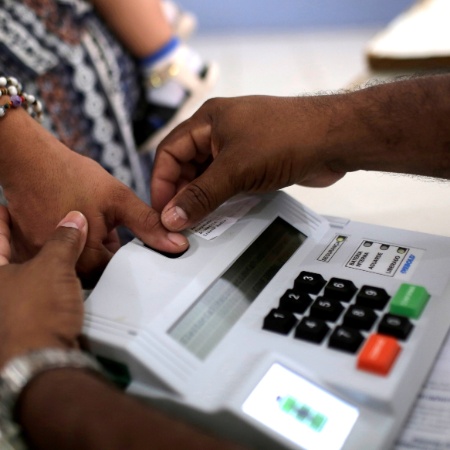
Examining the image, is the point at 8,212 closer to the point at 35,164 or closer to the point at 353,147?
the point at 35,164

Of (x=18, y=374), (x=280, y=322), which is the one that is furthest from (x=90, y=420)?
(x=280, y=322)

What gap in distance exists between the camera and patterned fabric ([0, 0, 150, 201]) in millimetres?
818

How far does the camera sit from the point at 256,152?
1.94 ft

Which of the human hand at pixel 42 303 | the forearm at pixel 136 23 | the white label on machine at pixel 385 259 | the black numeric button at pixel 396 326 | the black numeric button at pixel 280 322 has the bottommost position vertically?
the human hand at pixel 42 303

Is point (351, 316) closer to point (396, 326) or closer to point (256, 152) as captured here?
point (396, 326)

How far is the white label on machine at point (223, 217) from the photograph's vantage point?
0.59 metres

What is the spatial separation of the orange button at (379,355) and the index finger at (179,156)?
12.3 inches

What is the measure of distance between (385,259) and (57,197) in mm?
357

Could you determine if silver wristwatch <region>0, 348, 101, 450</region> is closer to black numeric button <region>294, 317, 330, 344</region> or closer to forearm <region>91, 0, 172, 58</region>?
black numeric button <region>294, 317, 330, 344</region>

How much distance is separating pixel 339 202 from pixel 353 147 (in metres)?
0.25

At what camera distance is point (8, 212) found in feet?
2.31

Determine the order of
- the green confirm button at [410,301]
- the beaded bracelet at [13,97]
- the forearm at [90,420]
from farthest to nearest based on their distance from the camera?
the beaded bracelet at [13,97] → the green confirm button at [410,301] → the forearm at [90,420]

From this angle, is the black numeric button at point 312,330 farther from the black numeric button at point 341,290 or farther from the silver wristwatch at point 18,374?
the silver wristwatch at point 18,374

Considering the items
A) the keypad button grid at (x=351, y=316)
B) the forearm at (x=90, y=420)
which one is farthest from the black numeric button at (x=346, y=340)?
the forearm at (x=90, y=420)
